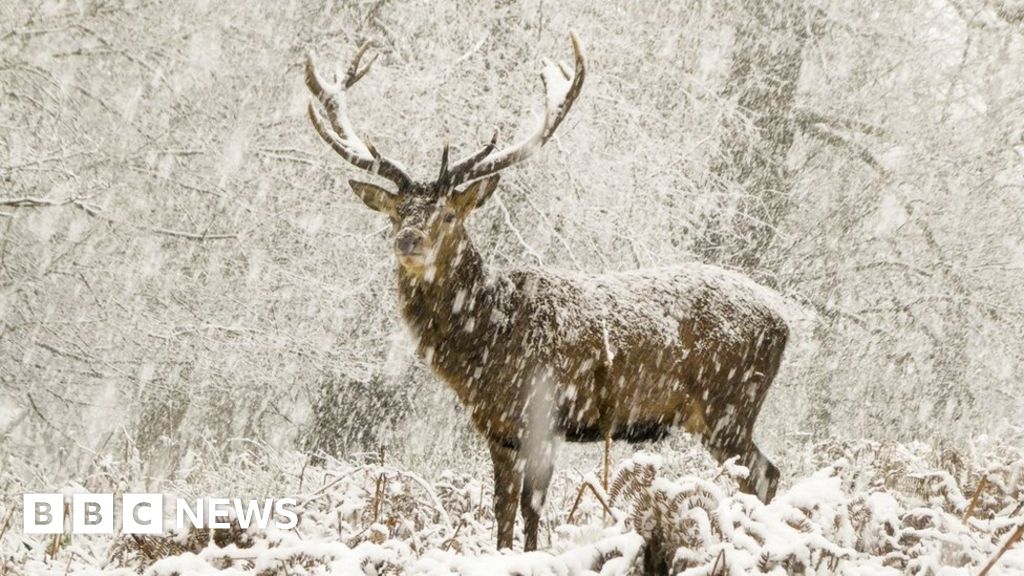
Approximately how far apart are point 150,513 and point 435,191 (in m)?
3.30

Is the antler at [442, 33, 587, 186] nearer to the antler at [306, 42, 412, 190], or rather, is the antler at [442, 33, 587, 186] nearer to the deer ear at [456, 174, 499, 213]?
the deer ear at [456, 174, 499, 213]

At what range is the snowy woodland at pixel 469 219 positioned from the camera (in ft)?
30.5

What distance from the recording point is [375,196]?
6.25 m

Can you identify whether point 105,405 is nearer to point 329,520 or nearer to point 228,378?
point 228,378

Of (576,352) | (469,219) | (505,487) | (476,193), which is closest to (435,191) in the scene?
→ (476,193)

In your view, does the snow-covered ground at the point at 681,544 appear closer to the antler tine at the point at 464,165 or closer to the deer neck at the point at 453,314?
the deer neck at the point at 453,314

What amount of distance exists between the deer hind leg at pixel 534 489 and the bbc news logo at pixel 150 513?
1.92 metres

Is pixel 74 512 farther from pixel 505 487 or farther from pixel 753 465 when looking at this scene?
pixel 753 465

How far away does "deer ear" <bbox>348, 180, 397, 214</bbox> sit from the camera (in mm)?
6094

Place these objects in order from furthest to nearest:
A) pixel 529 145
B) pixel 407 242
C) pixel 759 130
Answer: pixel 759 130, pixel 529 145, pixel 407 242

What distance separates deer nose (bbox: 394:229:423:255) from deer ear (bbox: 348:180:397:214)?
0.48m

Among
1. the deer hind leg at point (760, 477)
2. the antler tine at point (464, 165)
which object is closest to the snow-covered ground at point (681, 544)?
the deer hind leg at point (760, 477)

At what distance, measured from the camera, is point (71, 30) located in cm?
908

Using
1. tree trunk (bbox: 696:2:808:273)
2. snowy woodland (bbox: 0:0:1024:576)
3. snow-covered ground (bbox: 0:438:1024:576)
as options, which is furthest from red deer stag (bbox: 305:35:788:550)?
tree trunk (bbox: 696:2:808:273)
